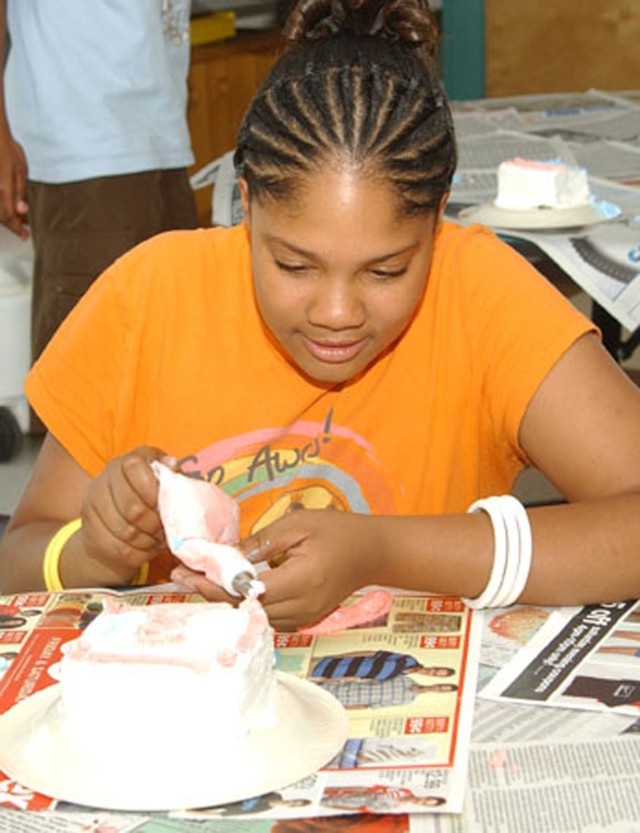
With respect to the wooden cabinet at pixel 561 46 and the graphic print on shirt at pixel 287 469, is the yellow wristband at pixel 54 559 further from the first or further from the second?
the wooden cabinet at pixel 561 46

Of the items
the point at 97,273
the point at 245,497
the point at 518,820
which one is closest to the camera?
the point at 518,820

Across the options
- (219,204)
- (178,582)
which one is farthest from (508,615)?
(219,204)

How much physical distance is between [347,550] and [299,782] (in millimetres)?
257

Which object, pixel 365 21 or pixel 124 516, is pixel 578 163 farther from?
pixel 124 516

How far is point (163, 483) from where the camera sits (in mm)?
1080

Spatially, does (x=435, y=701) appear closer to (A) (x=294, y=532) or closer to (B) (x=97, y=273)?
(A) (x=294, y=532)

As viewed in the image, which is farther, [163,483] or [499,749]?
[163,483]

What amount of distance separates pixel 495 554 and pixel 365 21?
538mm

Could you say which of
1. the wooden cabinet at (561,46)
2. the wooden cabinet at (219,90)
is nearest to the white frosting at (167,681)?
the wooden cabinet at (219,90)

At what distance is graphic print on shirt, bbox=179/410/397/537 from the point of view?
135 cm

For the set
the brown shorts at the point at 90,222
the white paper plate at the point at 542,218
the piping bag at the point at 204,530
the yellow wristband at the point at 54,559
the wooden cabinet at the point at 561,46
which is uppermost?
the piping bag at the point at 204,530

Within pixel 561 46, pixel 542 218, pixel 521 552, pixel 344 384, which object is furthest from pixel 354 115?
pixel 561 46

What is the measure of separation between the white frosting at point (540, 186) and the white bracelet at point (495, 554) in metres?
0.91

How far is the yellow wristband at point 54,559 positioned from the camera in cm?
123
